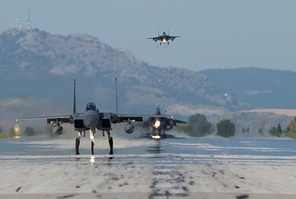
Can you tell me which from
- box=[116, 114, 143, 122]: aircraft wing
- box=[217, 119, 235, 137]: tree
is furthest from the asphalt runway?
box=[217, 119, 235, 137]: tree

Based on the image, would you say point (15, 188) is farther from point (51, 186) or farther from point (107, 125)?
point (107, 125)

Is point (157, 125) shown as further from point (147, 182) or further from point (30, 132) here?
point (147, 182)

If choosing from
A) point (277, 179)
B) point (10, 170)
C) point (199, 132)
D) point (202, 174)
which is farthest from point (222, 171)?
point (199, 132)

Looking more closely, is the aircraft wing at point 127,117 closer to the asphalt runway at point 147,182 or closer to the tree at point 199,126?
the asphalt runway at point 147,182

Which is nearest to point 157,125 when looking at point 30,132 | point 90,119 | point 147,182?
point 30,132

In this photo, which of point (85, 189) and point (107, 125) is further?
point (107, 125)

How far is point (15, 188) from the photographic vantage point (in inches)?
922

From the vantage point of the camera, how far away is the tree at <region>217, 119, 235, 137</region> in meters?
150

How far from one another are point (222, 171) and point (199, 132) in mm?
98404

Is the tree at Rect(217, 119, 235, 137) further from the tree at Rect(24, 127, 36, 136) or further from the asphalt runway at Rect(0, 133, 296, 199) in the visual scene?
the asphalt runway at Rect(0, 133, 296, 199)

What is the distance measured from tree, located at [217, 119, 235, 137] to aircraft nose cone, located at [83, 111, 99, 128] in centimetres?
10267

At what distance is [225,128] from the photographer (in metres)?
155

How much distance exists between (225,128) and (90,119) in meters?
111

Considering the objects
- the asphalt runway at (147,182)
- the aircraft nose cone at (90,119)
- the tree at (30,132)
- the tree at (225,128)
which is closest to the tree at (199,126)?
the tree at (225,128)
